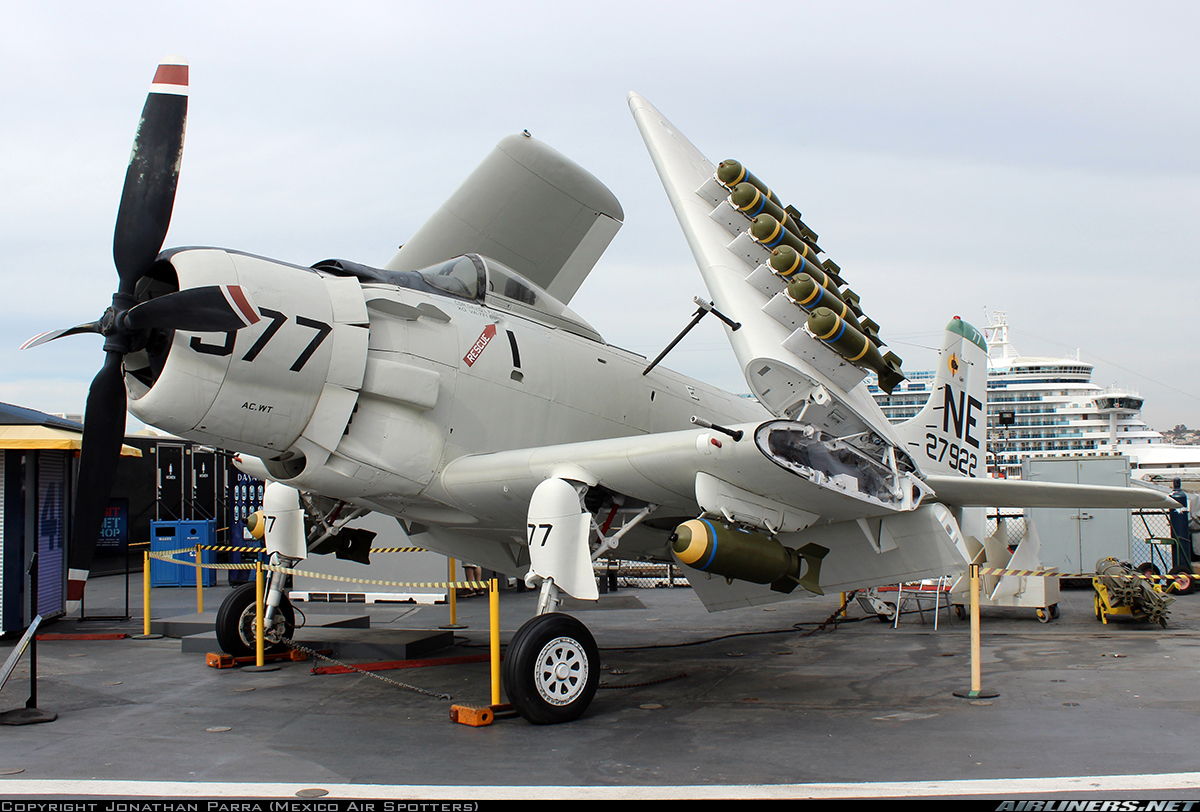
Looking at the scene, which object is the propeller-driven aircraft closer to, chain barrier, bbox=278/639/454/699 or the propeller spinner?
the propeller spinner

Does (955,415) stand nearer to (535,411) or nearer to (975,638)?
(975,638)

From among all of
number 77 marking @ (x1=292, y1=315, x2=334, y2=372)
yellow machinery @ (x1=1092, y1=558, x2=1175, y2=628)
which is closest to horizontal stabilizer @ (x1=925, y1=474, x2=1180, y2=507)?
number 77 marking @ (x1=292, y1=315, x2=334, y2=372)

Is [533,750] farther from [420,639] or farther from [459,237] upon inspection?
[459,237]

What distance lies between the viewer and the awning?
1061 cm

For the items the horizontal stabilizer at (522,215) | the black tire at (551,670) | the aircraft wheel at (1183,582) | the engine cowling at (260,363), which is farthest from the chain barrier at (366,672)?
the aircraft wheel at (1183,582)

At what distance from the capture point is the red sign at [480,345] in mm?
7176

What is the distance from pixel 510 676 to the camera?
243 inches

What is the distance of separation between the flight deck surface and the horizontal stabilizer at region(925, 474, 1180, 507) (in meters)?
1.61

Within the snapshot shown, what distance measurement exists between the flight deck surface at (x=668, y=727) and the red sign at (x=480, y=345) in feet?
9.26

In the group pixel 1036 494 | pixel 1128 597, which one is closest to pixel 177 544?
pixel 1036 494

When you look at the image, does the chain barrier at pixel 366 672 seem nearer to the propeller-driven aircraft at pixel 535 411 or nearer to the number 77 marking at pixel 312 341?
the propeller-driven aircraft at pixel 535 411

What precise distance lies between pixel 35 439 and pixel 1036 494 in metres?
11.2

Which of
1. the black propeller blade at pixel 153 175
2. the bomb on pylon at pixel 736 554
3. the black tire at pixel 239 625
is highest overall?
the black propeller blade at pixel 153 175

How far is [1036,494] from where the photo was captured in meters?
7.31
